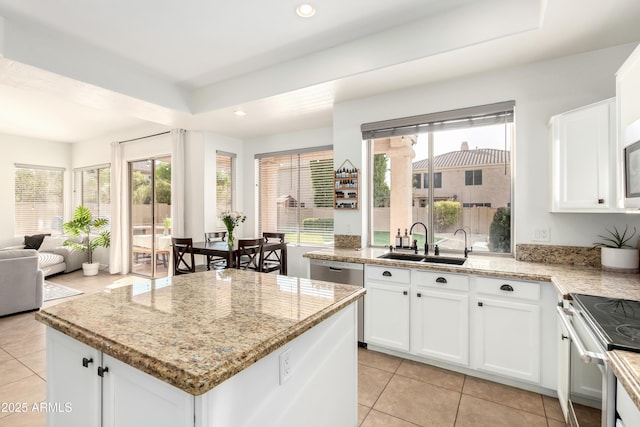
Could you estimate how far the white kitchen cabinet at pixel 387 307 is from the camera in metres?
2.77

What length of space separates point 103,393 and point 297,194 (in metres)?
4.06

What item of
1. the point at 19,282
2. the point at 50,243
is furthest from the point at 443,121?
the point at 50,243

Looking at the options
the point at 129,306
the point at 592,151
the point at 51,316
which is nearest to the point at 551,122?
the point at 592,151

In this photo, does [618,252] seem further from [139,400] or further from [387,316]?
[139,400]

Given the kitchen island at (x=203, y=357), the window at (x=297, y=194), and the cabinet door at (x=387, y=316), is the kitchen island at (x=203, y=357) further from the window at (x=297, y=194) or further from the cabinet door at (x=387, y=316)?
the window at (x=297, y=194)

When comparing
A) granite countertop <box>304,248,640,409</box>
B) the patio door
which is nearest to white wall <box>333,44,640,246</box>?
granite countertop <box>304,248,640,409</box>

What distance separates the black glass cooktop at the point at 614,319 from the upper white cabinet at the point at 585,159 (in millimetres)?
859

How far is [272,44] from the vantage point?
113 inches

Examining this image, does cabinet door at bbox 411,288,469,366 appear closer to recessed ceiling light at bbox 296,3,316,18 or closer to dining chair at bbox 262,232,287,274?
dining chair at bbox 262,232,287,274

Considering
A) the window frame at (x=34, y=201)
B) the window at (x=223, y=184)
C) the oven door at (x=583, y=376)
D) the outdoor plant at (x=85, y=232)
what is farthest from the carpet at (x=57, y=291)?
the oven door at (x=583, y=376)

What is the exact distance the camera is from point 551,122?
2.46 m

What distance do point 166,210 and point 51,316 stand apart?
4.75 meters

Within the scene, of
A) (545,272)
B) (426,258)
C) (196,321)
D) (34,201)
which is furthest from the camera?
(34,201)

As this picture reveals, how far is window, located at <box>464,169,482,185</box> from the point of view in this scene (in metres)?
3.14
